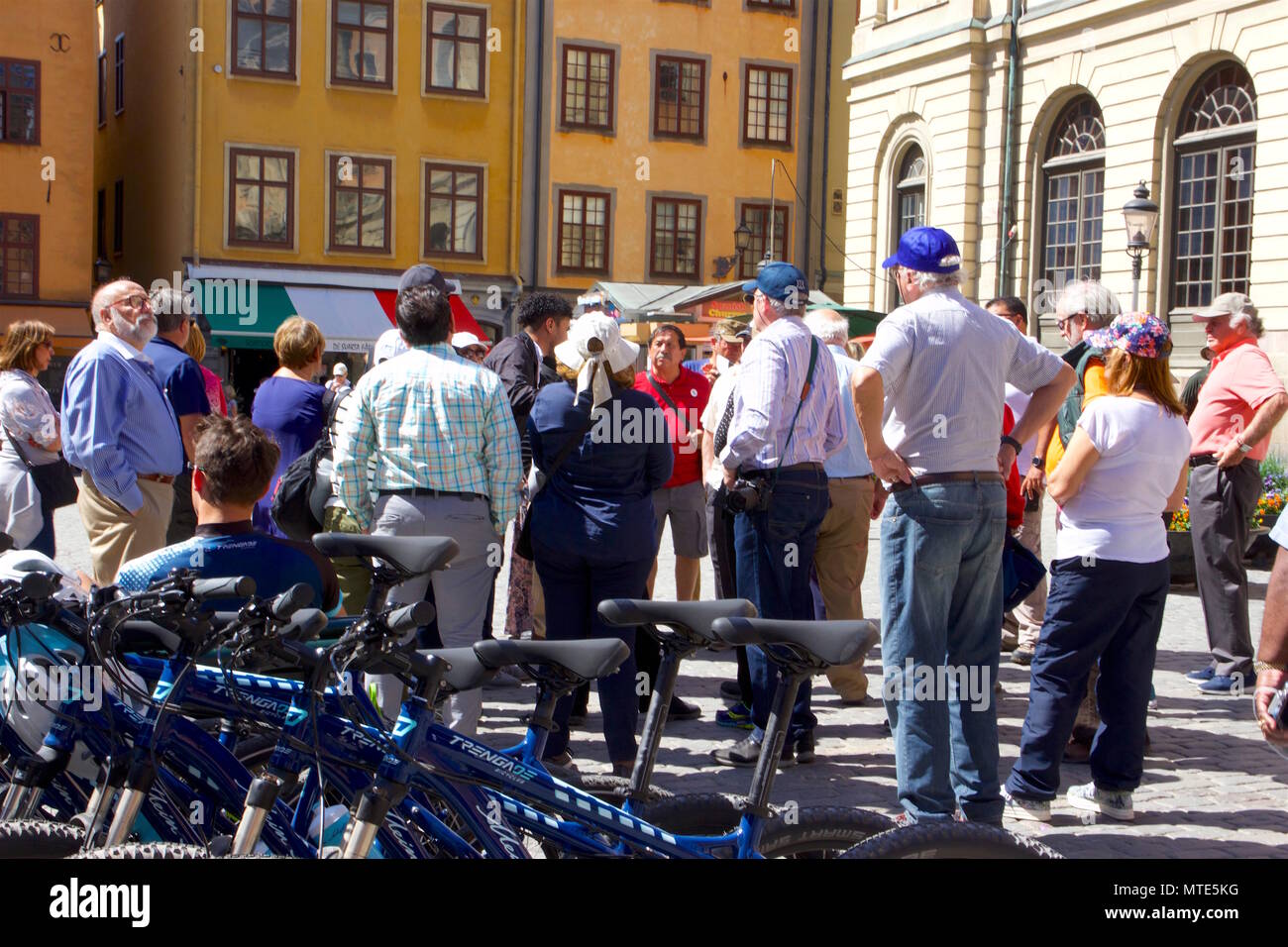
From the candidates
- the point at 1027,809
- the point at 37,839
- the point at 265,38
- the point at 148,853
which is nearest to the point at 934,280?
the point at 1027,809

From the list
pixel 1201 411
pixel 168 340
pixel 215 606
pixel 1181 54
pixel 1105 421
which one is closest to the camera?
pixel 215 606

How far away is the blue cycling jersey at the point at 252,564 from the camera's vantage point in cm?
430

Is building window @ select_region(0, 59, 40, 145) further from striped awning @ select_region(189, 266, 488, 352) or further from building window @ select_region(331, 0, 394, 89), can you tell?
building window @ select_region(331, 0, 394, 89)

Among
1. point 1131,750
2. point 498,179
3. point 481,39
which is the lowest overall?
point 1131,750

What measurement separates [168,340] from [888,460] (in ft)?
13.5

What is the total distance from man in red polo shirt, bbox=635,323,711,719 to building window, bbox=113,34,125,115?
31.0 metres

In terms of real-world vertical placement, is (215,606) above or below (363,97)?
below

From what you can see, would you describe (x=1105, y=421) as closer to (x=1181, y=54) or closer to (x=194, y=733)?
(x=194, y=733)

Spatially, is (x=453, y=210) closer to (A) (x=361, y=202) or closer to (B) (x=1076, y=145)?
(A) (x=361, y=202)

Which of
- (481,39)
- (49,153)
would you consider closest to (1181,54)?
(481,39)

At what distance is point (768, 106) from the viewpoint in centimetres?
3694

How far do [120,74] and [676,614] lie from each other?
36919 millimetres

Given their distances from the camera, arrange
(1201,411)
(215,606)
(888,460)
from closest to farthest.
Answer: (215,606) < (888,460) < (1201,411)

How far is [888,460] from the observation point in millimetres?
5000
